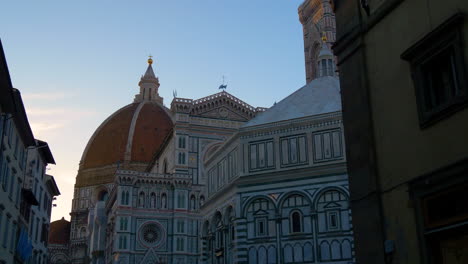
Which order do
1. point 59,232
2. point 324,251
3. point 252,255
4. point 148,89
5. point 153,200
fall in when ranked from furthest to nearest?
point 148,89, point 59,232, point 153,200, point 252,255, point 324,251

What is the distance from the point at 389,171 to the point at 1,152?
2135cm

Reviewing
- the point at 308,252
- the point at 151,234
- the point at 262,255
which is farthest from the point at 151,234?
the point at 308,252

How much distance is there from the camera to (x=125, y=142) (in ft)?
342

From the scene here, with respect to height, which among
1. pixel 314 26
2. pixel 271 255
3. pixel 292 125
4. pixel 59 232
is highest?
pixel 314 26

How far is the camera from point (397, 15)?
10516mm

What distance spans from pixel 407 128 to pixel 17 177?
88.1 ft

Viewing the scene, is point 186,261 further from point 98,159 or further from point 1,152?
point 98,159

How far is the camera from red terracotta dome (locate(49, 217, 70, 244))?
105 metres

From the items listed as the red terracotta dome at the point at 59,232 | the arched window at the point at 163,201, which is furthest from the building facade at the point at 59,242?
the arched window at the point at 163,201

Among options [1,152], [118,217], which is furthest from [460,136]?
[118,217]

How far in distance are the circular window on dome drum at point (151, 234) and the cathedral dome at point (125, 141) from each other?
1596 inches

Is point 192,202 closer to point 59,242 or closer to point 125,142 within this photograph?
point 125,142

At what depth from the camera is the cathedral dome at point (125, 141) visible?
10156 centimetres

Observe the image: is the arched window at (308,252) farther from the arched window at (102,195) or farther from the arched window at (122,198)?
the arched window at (102,195)
